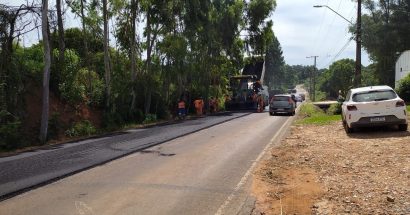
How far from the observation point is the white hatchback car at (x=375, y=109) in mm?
15719

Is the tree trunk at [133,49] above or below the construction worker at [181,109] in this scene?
above

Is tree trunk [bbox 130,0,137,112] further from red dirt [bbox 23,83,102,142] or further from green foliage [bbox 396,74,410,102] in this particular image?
green foliage [bbox 396,74,410,102]

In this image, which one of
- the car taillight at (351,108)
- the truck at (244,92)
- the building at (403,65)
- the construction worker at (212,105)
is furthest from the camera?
the truck at (244,92)

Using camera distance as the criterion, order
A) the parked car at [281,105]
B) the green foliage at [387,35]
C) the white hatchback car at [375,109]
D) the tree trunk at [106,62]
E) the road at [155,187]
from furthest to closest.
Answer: the green foliage at [387,35] < the parked car at [281,105] < the tree trunk at [106,62] < the white hatchback car at [375,109] < the road at [155,187]

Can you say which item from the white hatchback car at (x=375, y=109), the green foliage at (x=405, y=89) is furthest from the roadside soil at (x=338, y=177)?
the green foliage at (x=405, y=89)

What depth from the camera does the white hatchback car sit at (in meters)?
15.7

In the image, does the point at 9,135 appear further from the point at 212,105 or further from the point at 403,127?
the point at 212,105

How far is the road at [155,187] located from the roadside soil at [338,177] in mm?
548

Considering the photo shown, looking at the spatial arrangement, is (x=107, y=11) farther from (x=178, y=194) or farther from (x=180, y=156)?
(x=178, y=194)

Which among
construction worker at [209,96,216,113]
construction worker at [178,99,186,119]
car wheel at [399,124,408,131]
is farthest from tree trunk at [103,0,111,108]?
car wheel at [399,124,408,131]

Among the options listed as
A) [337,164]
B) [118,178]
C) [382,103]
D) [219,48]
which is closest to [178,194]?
[118,178]

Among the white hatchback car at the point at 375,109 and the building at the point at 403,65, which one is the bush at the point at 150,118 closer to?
the white hatchback car at the point at 375,109

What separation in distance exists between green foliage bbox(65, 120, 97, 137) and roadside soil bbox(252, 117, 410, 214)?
10.6m

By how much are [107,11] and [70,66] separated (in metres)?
4.08
